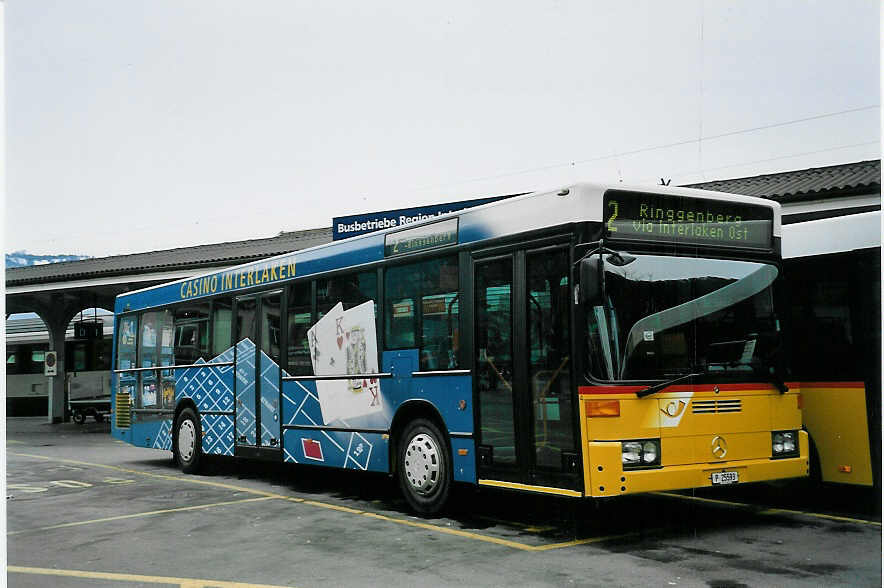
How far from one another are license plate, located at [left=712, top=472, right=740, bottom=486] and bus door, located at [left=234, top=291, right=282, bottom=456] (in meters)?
6.17

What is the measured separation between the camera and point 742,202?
8.56 meters

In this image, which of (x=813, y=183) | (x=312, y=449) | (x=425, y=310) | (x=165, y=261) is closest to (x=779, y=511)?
(x=425, y=310)

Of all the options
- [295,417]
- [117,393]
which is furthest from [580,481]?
[117,393]

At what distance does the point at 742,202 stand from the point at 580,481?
2.95 metres

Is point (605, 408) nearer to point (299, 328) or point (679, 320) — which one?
point (679, 320)

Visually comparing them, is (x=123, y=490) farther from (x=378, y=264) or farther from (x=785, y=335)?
(x=785, y=335)

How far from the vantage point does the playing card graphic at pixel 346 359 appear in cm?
1043

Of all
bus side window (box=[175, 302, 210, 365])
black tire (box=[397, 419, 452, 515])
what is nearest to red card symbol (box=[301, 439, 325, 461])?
black tire (box=[397, 419, 452, 515])

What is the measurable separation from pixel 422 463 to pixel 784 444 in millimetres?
3377

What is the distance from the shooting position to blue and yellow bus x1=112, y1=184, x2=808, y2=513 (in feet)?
24.9

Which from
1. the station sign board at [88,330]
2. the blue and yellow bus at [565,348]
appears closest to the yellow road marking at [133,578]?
the blue and yellow bus at [565,348]

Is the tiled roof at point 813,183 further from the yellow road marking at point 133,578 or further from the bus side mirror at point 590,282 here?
the yellow road marking at point 133,578

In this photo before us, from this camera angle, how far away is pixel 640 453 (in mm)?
7492

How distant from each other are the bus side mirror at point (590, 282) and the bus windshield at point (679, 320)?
0.06m
